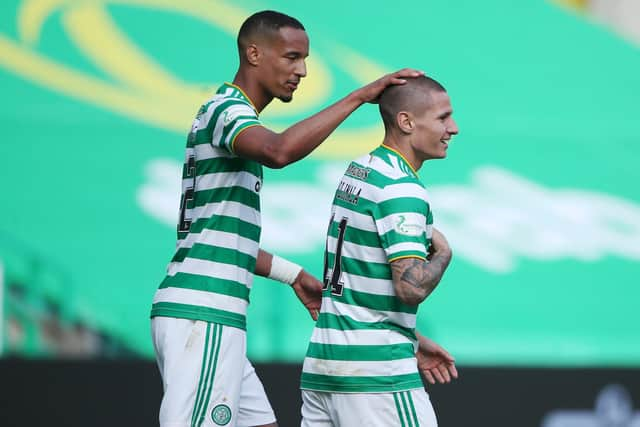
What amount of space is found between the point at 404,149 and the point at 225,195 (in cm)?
61

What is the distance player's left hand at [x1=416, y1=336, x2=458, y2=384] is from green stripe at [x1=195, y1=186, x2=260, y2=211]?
2.60 feet

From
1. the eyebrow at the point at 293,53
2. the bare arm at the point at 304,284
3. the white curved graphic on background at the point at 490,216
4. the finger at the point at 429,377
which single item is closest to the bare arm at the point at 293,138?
the eyebrow at the point at 293,53

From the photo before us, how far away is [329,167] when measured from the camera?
8.92 meters

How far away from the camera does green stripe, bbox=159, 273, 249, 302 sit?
3.71 m

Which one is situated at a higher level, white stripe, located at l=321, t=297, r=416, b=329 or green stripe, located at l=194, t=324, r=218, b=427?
white stripe, located at l=321, t=297, r=416, b=329

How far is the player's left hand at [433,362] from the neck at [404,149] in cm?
66

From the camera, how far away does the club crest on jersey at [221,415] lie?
12.0 feet

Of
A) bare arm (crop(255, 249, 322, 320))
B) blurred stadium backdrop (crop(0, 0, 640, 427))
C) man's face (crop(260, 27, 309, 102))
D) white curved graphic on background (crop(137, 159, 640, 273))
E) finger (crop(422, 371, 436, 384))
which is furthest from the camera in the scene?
white curved graphic on background (crop(137, 159, 640, 273))

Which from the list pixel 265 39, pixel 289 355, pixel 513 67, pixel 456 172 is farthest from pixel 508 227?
pixel 265 39

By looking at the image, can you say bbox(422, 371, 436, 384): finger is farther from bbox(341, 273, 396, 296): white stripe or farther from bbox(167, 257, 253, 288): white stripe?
bbox(167, 257, 253, 288): white stripe

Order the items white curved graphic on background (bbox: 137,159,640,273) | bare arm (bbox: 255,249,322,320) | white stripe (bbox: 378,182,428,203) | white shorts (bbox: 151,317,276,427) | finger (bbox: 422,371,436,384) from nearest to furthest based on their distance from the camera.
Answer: white stripe (bbox: 378,182,428,203), white shorts (bbox: 151,317,276,427), finger (bbox: 422,371,436,384), bare arm (bbox: 255,249,322,320), white curved graphic on background (bbox: 137,159,640,273)

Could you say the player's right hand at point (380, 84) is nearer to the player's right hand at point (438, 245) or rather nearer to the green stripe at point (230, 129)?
the green stripe at point (230, 129)

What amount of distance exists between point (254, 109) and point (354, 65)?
17.9ft

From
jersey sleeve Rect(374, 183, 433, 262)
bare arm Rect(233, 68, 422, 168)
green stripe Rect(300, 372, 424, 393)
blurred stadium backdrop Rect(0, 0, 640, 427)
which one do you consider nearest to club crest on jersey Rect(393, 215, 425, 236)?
jersey sleeve Rect(374, 183, 433, 262)
